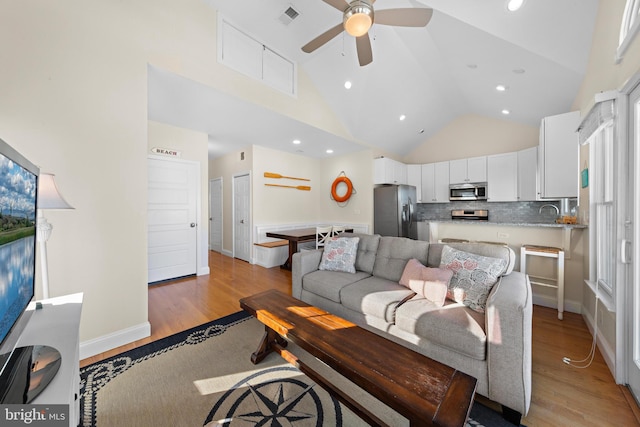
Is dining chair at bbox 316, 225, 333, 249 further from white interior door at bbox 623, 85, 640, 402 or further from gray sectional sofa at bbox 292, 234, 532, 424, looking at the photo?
white interior door at bbox 623, 85, 640, 402

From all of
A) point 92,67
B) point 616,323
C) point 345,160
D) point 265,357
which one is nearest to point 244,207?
A: point 345,160

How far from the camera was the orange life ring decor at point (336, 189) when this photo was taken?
17.8 feet

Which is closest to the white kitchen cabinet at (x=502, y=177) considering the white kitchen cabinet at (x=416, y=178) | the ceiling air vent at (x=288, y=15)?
the white kitchen cabinet at (x=416, y=178)

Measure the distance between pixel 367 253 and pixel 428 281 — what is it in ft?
2.88

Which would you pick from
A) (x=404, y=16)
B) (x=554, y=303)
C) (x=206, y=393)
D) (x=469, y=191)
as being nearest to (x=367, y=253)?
(x=206, y=393)

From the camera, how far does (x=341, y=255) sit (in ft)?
8.90

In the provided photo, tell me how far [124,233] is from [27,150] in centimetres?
84

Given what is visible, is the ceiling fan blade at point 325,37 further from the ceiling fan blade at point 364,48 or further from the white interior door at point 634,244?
the white interior door at point 634,244

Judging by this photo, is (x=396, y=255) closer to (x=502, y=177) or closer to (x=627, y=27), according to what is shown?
(x=627, y=27)

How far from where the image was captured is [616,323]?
1.62 meters

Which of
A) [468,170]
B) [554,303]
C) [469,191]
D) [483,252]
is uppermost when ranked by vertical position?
[468,170]

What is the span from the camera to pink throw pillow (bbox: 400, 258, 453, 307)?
182cm

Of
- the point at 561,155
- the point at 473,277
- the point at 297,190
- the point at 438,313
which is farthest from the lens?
the point at 297,190

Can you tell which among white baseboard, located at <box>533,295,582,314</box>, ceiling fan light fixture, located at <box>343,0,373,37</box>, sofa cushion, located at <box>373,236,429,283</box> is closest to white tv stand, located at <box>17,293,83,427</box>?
sofa cushion, located at <box>373,236,429,283</box>
